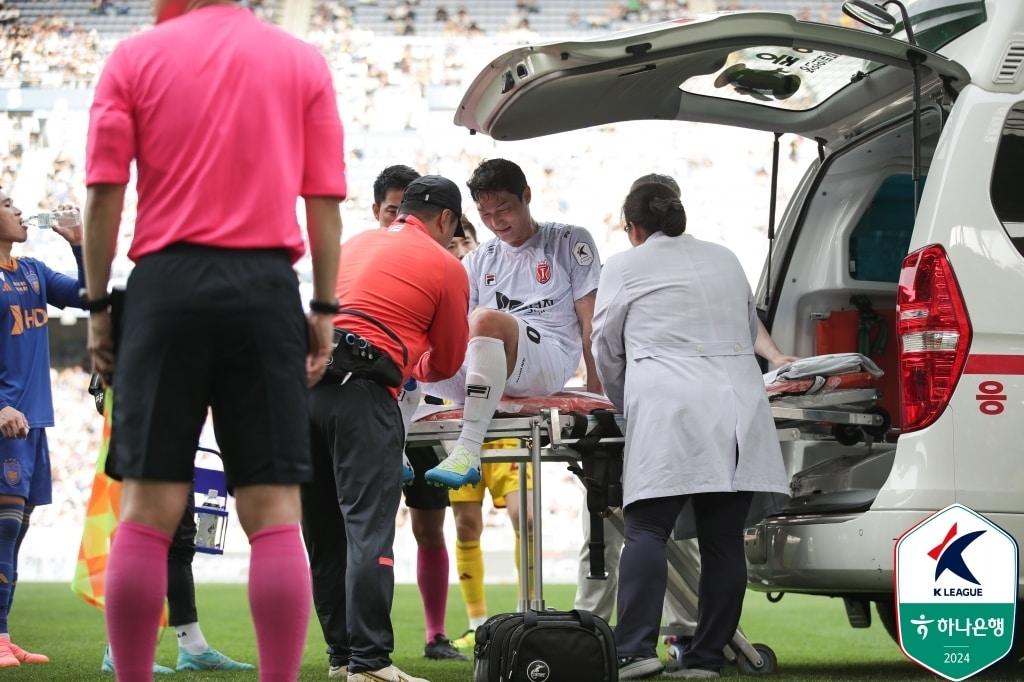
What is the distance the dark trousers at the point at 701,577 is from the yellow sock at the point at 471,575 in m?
2.45

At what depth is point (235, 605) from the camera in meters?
9.89

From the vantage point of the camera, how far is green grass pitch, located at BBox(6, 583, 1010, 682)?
16.7ft

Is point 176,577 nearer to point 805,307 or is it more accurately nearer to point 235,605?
point 805,307

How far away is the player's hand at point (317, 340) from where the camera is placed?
9.36 feet

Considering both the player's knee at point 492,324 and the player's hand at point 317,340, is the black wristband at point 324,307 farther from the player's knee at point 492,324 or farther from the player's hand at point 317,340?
the player's knee at point 492,324

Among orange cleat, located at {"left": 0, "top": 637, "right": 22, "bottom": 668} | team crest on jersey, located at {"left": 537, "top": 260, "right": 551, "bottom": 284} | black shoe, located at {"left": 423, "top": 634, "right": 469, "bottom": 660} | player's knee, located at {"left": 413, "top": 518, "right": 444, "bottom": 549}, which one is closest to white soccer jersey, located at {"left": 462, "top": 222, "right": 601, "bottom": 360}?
team crest on jersey, located at {"left": 537, "top": 260, "right": 551, "bottom": 284}

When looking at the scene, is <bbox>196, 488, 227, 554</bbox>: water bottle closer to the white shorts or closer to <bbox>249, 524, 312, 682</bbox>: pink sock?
the white shorts

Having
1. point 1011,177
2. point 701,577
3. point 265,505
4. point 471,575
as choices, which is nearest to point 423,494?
point 471,575

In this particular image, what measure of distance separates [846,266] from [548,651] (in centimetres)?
208

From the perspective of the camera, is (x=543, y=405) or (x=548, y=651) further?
(x=543, y=405)

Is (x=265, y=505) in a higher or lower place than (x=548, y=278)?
lower

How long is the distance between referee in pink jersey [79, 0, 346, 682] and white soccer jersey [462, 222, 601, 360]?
103 inches

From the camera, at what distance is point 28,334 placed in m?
5.86

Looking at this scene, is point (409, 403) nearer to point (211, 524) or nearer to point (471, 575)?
point (211, 524)
